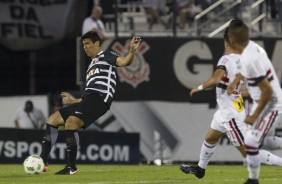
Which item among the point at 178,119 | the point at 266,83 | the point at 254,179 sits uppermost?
the point at 266,83

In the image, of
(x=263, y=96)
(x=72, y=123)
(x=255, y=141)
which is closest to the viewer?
(x=263, y=96)

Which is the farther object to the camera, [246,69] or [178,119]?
[178,119]

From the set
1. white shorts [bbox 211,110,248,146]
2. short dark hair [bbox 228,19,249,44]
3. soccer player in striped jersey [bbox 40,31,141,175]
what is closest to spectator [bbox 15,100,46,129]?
soccer player in striped jersey [bbox 40,31,141,175]

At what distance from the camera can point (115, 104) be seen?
24.6m

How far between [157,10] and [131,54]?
11.3 m

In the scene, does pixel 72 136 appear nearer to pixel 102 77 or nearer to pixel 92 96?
pixel 92 96

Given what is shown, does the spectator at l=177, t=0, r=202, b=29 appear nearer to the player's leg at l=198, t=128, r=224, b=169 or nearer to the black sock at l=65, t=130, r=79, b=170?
the black sock at l=65, t=130, r=79, b=170

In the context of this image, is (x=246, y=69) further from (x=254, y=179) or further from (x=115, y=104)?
(x=115, y=104)

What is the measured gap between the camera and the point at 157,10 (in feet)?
86.6

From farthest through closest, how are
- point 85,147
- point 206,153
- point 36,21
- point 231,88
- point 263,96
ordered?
point 36,21 < point 85,147 < point 206,153 < point 231,88 < point 263,96

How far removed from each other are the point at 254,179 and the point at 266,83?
3.88 ft

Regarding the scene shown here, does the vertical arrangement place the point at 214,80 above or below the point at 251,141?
above

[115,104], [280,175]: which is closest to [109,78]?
[280,175]

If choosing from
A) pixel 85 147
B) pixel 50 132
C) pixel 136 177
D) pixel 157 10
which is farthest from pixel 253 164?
pixel 157 10
